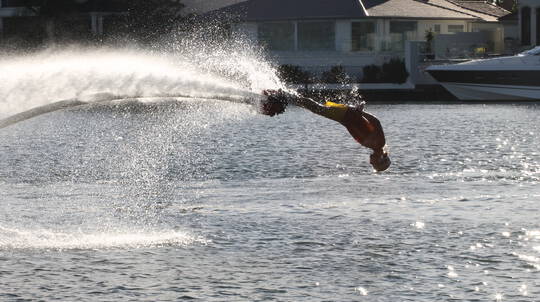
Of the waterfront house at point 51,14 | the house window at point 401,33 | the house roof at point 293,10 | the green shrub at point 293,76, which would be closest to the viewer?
the green shrub at point 293,76

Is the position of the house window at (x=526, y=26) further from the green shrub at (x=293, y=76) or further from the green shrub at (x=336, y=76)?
the green shrub at (x=293, y=76)

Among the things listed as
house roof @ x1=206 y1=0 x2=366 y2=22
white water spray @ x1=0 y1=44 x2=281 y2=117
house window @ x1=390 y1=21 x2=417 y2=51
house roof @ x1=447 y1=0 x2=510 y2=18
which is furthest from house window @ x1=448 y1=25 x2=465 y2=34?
white water spray @ x1=0 y1=44 x2=281 y2=117

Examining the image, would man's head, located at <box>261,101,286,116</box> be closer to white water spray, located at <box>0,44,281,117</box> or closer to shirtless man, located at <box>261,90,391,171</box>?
shirtless man, located at <box>261,90,391,171</box>

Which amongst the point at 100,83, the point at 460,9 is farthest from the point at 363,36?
the point at 100,83

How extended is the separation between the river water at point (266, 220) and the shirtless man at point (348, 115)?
2147 millimetres

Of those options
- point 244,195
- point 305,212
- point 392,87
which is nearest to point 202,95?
point 305,212

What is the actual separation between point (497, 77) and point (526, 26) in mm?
18736

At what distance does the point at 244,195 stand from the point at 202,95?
350 inches

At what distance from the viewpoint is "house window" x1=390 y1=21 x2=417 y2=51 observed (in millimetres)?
94756

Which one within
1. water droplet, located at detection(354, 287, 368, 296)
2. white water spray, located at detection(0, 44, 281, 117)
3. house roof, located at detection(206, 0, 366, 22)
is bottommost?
water droplet, located at detection(354, 287, 368, 296)

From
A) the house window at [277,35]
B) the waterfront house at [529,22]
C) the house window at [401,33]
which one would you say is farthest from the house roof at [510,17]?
the house window at [277,35]

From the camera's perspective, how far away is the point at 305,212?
91.9 ft

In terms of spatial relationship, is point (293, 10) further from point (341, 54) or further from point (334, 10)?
point (341, 54)

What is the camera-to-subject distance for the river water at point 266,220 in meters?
20.1
